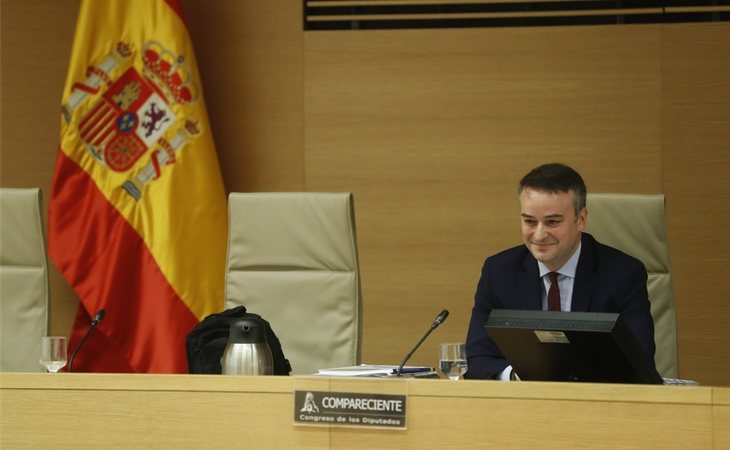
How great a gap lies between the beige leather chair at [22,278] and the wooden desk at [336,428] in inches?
59.8

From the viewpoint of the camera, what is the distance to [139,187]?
4.82 meters

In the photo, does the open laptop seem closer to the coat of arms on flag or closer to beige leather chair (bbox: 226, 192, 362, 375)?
beige leather chair (bbox: 226, 192, 362, 375)

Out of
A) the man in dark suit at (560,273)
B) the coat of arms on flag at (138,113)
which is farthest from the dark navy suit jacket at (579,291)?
the coat of arms on flag at (138,113)

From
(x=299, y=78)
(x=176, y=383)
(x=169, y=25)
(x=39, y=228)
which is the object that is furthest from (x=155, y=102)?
(x=176, y=383)

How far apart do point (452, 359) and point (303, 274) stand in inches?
42.3

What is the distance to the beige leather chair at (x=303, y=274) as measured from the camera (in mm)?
3736

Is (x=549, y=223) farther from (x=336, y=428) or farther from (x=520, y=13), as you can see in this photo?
(x=520, y=13)

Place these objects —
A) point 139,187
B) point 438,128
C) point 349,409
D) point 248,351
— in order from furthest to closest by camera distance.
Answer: point 438,128 → point 139,187 → point 248,351 → point 349,409

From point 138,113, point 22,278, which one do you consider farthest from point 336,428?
point 138,113

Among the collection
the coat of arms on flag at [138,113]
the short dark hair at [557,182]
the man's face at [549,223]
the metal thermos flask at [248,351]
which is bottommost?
the metal thermos flask at [248,351]

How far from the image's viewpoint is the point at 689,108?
15.9 feet

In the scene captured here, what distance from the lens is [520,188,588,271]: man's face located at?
3.18m

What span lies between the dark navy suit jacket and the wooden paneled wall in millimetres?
1613

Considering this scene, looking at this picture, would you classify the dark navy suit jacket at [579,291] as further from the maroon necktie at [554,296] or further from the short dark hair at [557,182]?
the short dark hair at [557,182]
